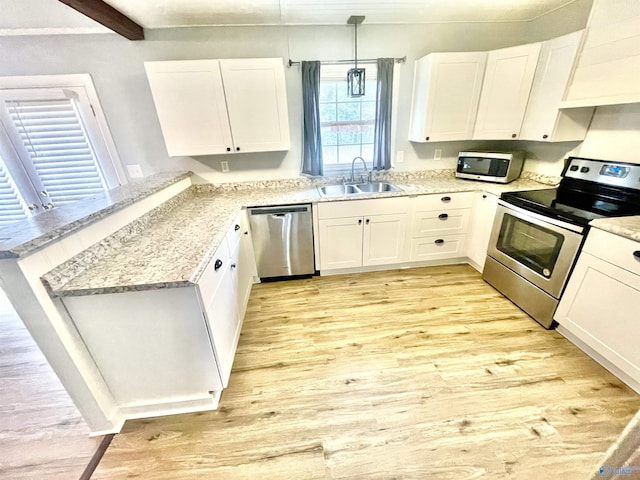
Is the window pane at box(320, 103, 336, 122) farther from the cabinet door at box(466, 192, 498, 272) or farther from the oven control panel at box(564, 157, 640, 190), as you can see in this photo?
the oven control panel at box(564, 157, 640, 190)

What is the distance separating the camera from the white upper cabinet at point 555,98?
6.67 ft

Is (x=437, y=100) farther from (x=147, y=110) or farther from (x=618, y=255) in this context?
(x=147, y=110)

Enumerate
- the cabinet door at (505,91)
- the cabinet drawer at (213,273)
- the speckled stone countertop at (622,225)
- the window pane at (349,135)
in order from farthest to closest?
1. the window pane at (349,135)
2. the cabinet door at (505,91)
3. the speckled stone countertop at (622,225)
4. the cabinet drawer at (213,273)

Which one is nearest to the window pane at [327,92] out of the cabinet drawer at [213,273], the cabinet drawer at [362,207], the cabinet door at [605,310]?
the cabinet drawer at [362,207]

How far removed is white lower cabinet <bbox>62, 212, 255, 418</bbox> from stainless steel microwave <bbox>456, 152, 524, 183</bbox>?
8.67 feet

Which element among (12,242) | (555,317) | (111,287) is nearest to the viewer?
(12,242)

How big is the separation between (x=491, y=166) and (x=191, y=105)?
2.92 metres

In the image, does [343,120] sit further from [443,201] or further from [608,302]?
[608,302]

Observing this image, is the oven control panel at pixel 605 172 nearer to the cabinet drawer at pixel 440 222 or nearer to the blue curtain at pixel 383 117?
the cabinet drawer at pixel 440 222

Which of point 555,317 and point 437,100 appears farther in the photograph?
point 437,100

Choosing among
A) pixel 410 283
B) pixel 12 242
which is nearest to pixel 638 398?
pixel 410 283

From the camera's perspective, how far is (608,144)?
205 centimetres

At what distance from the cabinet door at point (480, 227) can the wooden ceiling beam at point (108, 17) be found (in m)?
3.42

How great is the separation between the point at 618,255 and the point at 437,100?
1.91 meters
